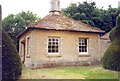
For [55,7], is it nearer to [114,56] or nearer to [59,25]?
[59,25]

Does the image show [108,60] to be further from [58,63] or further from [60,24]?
[60,24]

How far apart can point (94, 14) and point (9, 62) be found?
1033 inches

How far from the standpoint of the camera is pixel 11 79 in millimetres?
11477

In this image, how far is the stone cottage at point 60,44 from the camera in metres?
20.0

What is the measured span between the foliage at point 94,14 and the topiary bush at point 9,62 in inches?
899

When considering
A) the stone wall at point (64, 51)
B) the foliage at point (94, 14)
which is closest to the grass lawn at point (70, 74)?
the stone wall at point (64, 51)

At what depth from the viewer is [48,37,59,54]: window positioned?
809 inches

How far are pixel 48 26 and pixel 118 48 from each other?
7.05m

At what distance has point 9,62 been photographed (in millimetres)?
11516

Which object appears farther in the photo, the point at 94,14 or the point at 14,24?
the point at 14,24

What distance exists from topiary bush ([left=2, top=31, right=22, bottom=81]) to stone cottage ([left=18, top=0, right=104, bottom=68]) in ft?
25.3

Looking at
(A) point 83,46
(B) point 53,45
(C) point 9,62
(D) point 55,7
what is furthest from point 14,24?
(C) point 9,62

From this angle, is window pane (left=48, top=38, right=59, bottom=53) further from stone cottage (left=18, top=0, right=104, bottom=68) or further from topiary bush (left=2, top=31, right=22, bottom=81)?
topiary bush (left=2, top=31, right=22, bottom=81)

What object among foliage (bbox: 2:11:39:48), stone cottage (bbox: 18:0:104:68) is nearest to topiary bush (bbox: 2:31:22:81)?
stone cottage (bbox: 18:0:104:68)
